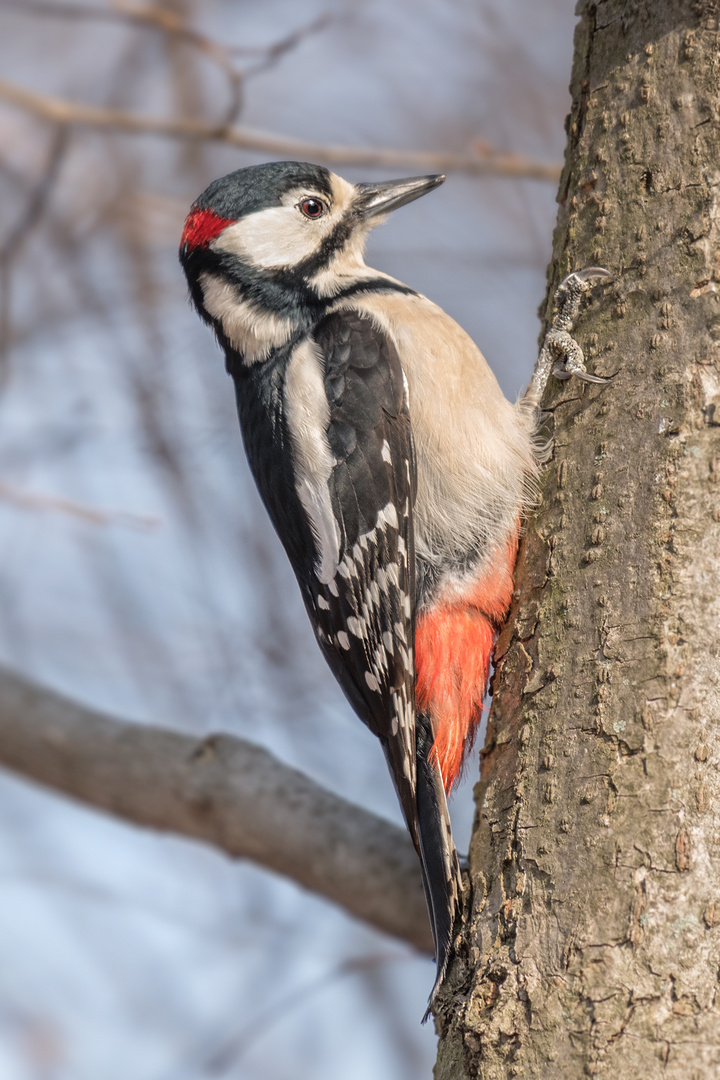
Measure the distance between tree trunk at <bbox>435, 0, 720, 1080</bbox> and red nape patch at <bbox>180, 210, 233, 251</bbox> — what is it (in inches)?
40.7

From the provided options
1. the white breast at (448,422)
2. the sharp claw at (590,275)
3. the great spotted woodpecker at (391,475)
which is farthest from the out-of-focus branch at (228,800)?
the sharp claw at (590,275)

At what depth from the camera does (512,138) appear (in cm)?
453

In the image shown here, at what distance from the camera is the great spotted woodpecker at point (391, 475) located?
88.9 inches

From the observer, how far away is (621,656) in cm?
167

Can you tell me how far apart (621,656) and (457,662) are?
68 centimetres

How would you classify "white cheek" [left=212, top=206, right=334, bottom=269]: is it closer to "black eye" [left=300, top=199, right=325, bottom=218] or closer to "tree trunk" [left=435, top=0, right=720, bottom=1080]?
"black eye" [left=300, top=199, right=325, bottom=218]

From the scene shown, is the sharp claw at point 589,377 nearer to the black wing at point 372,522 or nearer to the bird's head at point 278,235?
the black wing at point 372,522

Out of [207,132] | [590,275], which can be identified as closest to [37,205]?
[207,132]

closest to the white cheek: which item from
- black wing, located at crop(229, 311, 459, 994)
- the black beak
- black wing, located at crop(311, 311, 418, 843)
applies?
the black beak

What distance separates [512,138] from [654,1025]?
4.01m

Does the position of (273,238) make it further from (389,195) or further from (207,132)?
(207,132)

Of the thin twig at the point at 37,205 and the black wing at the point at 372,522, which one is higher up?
the thin twig at the point at 37,205

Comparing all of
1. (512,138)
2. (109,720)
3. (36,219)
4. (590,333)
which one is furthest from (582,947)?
(512,138)

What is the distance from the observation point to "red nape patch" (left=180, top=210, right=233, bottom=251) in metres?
2.76
